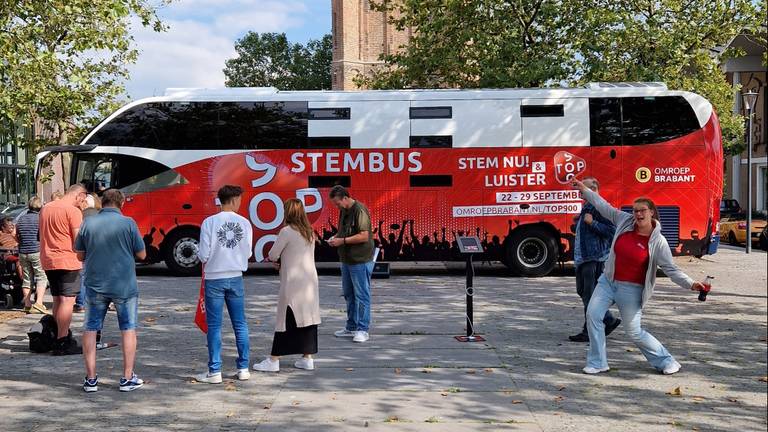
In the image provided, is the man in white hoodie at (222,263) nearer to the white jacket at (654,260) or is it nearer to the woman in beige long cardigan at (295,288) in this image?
the woman in beige long cardigan at (295,288)

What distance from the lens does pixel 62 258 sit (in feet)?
27.6

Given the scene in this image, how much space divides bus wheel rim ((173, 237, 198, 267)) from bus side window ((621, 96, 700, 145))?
29.6 ft

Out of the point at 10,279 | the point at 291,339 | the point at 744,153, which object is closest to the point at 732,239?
the point at 744,153

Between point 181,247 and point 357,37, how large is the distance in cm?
5851

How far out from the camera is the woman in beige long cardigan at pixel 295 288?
724 cm

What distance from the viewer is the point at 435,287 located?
14.6 m

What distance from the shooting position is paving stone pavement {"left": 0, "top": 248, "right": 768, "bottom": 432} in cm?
575

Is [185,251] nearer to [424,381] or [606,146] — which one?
[606,146]

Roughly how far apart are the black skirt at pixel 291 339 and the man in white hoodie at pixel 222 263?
473mm

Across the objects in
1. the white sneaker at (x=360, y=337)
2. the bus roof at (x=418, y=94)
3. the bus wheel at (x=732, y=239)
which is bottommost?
Result: the white sneaker at (x=360, y=337)

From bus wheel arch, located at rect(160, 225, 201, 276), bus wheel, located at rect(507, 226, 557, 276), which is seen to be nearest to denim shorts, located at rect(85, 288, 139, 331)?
bus wheel arch, located at rect(160, 225, 201, 276)

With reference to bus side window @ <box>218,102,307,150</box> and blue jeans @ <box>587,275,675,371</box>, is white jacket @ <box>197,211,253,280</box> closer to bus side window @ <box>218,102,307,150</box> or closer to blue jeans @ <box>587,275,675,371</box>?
blue jeans @ <box>587,275,675,371</box>

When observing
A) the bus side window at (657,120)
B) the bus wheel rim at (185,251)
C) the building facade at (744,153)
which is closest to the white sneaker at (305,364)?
the bus wheel rim at (185,251)

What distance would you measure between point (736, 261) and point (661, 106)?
6137mm
